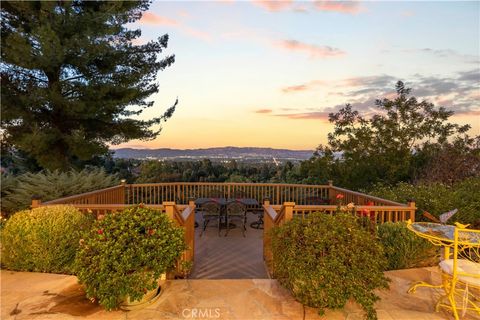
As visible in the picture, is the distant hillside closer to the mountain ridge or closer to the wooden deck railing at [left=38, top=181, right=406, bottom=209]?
the mountain ridge

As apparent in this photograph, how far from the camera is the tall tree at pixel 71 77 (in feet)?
28.1

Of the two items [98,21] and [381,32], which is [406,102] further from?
[98,21]

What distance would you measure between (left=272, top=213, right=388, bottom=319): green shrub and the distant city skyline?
6.19 m

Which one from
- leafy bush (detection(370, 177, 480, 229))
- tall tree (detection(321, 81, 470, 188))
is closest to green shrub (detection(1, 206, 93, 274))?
leafy bush (detection(370, 177, 480, 229))

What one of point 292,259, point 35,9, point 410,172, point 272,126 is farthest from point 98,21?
point 410,172

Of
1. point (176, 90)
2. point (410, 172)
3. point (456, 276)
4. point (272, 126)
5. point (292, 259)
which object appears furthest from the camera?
point (272, 126)

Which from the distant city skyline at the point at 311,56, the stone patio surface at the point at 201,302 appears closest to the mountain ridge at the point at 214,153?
the distant city skyline at the point at 311,56

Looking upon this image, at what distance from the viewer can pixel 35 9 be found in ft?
29.1

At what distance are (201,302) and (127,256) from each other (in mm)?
978

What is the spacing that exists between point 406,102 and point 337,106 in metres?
2.35

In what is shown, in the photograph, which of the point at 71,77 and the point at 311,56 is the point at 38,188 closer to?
the point at 71,77

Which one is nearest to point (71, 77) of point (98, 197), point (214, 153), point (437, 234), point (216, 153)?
point (98, 197)

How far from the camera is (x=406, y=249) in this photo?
4.31 metres

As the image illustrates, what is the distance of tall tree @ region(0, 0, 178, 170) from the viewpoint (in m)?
8.56
